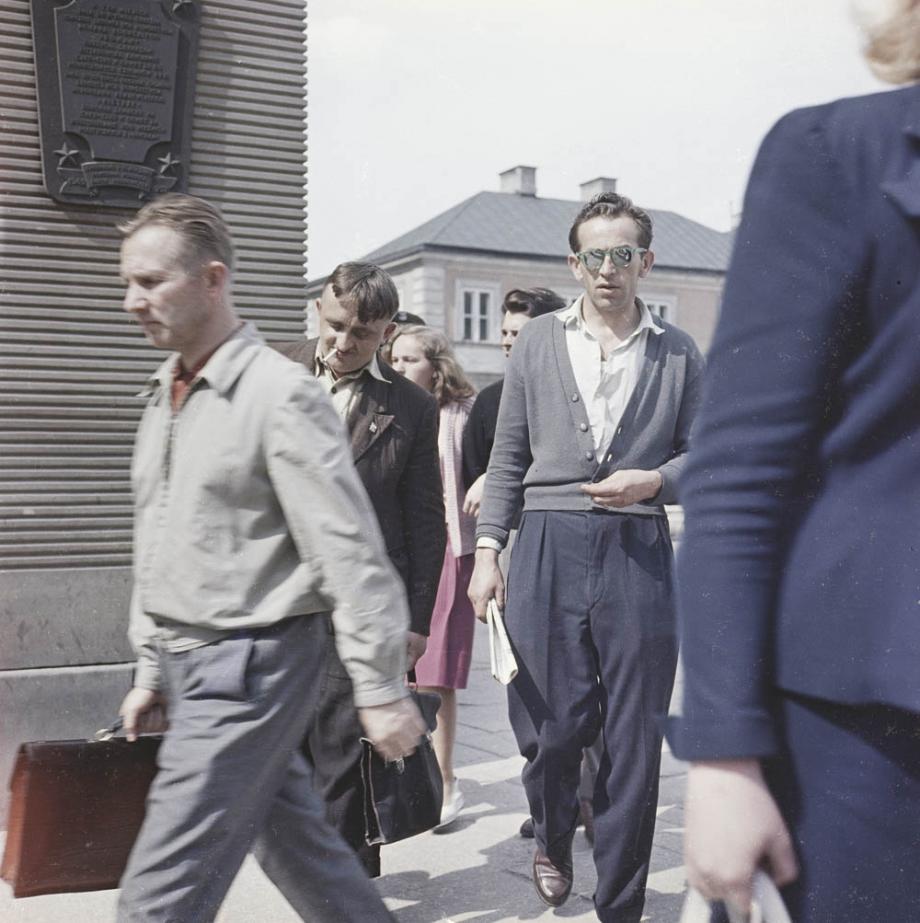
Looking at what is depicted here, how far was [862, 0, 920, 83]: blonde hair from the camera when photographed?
1396 mm

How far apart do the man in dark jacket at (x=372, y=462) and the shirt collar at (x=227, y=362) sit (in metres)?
1.14

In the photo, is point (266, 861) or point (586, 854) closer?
point (266, 861)

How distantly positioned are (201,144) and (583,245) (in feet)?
7.60

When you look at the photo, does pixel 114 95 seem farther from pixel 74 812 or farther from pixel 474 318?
pixel 474 318

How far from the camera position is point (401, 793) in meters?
3.94

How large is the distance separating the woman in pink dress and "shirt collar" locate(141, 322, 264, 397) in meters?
2.63

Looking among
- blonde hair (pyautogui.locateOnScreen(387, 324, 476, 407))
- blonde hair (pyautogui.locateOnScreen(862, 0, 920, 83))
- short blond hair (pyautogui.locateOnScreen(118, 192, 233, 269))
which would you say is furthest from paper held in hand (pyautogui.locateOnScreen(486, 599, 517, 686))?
blonde hair (pyautogui.locateOnScreen(862, 0, 920, 83))

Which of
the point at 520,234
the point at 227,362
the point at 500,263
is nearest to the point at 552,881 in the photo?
the point at 227,362

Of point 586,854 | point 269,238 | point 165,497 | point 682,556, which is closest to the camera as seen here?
point 682,556

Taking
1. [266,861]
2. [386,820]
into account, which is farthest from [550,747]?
[266,861]

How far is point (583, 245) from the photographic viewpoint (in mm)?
4496

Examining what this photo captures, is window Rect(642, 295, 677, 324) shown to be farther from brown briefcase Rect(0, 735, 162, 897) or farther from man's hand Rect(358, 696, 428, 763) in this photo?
man's hand Rect(358, 696, 428, 763)

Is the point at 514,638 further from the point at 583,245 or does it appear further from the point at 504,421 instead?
the point at 583,245

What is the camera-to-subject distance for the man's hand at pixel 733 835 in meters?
1.35
